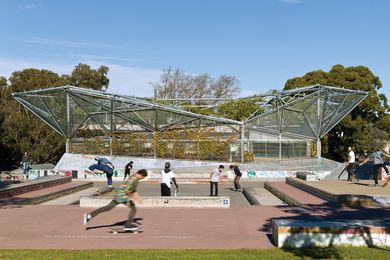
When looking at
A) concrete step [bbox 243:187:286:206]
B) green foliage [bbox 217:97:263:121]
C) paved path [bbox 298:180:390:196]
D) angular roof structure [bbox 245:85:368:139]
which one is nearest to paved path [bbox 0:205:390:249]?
paved path [bbox 298:180:390:196]

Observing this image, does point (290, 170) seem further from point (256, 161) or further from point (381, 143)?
point (381, 143)

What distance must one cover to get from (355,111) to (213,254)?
4968cm

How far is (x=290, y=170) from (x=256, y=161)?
460cm

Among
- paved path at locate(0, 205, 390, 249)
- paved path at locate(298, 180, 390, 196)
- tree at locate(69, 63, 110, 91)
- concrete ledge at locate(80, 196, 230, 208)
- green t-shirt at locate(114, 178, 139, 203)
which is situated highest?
tree at locate(69, 63, 110, 91)

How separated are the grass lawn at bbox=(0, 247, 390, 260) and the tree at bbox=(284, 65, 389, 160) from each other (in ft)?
154

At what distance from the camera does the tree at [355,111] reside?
53.1 metres

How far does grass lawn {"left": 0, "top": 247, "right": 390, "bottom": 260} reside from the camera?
7.71 m

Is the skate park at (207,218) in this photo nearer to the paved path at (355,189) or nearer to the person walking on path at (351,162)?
the paved path at (355,189)

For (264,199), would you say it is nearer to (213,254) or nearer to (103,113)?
(213,254)

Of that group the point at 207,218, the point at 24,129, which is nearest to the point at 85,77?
the point at 24,129

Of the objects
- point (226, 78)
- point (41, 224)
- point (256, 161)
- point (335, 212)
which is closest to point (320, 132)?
point (256, 161)

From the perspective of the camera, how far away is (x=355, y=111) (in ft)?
177

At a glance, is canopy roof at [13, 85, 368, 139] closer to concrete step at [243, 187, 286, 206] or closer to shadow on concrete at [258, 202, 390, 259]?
concrete step at [243, 187, 286, 206]

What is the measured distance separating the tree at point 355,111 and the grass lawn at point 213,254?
154 feet
